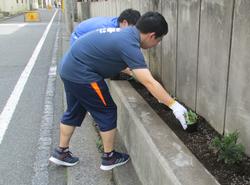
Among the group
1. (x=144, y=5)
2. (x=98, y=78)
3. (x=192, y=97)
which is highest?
(x=144, y=5)

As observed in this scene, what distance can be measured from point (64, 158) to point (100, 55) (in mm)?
1154

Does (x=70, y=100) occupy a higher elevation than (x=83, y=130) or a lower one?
higher

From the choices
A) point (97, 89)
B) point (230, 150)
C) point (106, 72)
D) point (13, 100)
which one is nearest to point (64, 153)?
point (97, 89)

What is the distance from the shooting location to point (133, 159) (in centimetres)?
361

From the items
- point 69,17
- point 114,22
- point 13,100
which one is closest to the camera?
point 114,22

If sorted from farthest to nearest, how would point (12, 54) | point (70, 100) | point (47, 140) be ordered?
point (12, 54), point (47, 140), point (70, 100)

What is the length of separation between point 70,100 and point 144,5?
2.27m

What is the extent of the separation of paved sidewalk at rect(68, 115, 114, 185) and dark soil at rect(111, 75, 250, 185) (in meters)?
0.75

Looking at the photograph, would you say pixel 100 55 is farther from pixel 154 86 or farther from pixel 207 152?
pixel 207 152

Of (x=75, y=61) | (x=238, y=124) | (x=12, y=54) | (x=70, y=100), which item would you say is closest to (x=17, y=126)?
(x=70, y=100)

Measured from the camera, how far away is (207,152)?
3076 millimetres

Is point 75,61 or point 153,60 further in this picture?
point 153,60

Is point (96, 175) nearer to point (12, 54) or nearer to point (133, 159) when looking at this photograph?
point (133, 159)

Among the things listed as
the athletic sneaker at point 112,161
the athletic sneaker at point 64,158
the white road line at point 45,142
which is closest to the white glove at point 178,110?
the athletic sneaker at point 112,161
